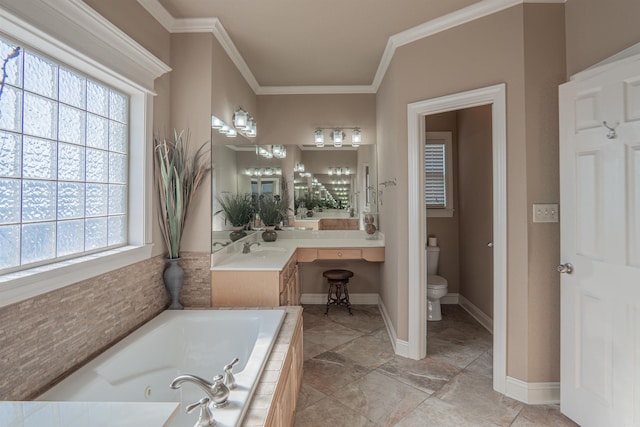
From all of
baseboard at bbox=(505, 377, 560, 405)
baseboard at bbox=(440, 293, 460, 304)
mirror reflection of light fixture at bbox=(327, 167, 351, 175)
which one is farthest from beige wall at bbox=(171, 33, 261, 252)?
baseboard at bbox=(440, 293, 460, 304)

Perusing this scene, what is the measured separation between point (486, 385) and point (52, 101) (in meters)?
3.13

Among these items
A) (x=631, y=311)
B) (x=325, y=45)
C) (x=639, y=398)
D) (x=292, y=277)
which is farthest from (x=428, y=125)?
(x=639, y=398)

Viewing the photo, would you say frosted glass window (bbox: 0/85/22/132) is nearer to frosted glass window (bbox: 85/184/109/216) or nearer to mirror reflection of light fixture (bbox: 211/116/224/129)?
frosted glass window (bbox: 85/184/109/216)

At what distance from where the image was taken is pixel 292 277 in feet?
10.2

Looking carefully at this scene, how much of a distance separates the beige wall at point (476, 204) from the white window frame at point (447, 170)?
108 millimetres

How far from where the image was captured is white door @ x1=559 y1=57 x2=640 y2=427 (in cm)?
161

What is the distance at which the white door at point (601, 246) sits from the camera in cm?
161

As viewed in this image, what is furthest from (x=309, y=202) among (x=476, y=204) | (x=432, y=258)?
(x=476, y=204)

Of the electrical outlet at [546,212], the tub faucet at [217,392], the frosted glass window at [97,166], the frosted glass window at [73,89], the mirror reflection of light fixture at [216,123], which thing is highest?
the mirror reflection of light fixture at [216,123]

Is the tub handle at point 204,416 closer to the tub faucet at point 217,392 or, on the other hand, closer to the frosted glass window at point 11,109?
the tub faucet at point 217,392

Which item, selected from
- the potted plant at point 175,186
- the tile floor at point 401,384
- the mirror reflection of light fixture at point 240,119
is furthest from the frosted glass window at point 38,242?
the mirror reflection of light fixture at point 240,119

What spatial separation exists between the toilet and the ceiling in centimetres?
217

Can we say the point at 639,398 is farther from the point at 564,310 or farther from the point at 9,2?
the point at 9,2

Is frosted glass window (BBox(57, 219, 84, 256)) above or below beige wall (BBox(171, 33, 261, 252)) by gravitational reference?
below
